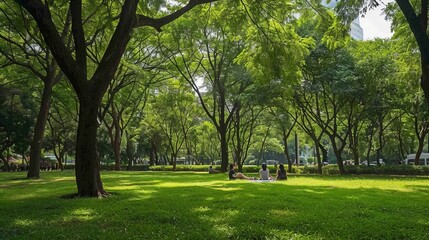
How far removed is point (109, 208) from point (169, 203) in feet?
5.00

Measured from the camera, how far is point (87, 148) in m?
11.3

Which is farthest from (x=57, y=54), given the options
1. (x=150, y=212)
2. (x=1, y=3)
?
(x=1, y=3)

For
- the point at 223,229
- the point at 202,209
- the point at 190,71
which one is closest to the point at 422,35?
the point at 223,229

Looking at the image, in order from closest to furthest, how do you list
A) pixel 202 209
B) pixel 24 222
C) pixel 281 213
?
pixel 24 222 < pixel 281 213 < pixel 202 209

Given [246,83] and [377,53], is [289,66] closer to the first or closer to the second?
[377,53]

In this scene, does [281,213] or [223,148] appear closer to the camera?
[281,213]

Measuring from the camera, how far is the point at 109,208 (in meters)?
9.38

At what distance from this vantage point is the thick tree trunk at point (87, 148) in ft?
37.1

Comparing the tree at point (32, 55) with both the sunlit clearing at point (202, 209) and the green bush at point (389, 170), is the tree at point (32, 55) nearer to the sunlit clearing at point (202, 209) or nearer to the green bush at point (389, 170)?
the sunlit clearing at point (202, 209)

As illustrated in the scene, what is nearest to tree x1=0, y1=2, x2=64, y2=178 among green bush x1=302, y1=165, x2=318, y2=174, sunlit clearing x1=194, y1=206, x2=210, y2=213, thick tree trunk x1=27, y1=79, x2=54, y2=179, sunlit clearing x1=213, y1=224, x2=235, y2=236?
thick tree trunk x1=27, y1=79, x2=54, y2=179

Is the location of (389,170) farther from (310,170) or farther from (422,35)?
(422,35)

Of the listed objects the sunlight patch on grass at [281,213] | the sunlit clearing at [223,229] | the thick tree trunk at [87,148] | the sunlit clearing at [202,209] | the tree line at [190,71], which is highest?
the tree line at [190,71]

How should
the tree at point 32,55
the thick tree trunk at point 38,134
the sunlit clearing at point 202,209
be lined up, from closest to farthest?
the sunlit clearing at point 202,209
the tree at point 32,55
the thick tree trunk at point 38,134

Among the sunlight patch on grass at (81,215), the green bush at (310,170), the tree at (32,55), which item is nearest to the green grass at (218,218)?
the sunlight patch on grass at (81,215)
